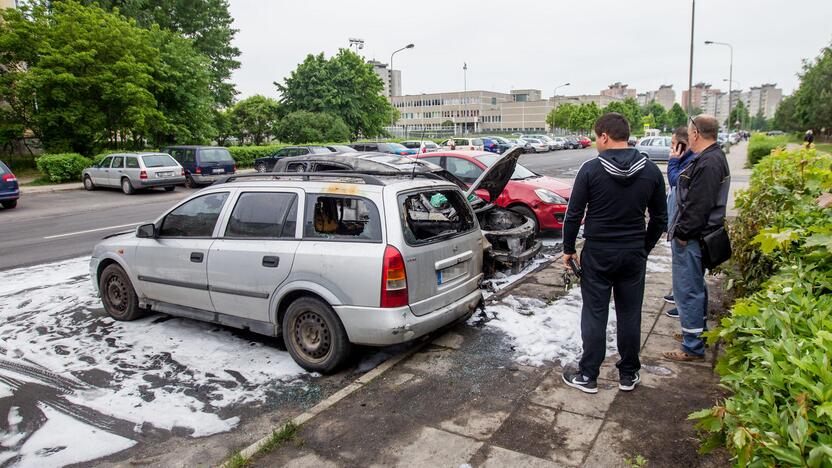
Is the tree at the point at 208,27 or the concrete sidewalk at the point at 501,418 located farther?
the tree at the point at 208,27

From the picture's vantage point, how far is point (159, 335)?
18.6 ft

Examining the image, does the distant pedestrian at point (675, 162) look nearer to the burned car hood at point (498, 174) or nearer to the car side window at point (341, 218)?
the burned car hood at point (498, 174)

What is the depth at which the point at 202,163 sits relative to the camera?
23.1 m

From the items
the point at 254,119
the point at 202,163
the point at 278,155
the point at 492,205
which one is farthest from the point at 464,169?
the point at 254,119

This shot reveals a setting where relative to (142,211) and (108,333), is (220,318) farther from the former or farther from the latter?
(142,211)

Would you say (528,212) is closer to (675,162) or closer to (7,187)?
(675,162)

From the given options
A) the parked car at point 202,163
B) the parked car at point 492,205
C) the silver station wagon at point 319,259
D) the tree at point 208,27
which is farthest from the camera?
the tree at point 208,27

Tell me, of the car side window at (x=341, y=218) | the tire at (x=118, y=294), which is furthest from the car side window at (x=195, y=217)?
the car side window at (x=341, y=218)

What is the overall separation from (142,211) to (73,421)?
13.9 metres

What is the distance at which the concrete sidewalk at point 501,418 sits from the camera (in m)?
3.32

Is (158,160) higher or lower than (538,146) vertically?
higher

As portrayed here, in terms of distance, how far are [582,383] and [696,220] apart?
1.57 m

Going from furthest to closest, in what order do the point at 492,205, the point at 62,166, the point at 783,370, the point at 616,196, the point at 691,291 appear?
the point at 62,166
the point at 492,205
the point at 691,291
the point at 616,196
the point at 783,370

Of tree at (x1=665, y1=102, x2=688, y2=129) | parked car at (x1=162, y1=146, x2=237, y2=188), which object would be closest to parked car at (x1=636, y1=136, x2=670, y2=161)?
parked car at (x1=162, y1=146, x2=237, y2=188)
